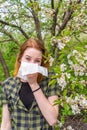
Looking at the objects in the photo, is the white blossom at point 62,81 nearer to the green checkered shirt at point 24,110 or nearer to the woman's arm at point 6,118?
the green checkered shirt at point 24,110

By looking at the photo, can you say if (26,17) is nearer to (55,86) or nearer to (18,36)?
(18,36)

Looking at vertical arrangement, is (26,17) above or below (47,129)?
above

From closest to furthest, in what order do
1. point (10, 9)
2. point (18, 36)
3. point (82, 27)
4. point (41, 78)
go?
point (41, 78), point (82, 27), point (10, 9), point (18, 36)

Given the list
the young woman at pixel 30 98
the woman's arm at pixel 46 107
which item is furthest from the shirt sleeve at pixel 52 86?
the woman's arm at pixel 46 107

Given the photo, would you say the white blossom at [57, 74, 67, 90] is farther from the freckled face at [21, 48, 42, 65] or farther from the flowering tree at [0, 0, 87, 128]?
the freckled face at [21, 48, 42, 65]

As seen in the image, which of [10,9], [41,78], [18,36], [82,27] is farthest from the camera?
[18,36]

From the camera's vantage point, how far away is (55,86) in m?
2.72

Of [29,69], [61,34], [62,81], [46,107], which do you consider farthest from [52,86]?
[61,34]

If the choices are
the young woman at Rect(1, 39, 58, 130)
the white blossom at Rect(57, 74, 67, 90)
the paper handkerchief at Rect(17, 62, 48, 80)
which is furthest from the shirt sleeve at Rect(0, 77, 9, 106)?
the white blossom at Rect(57, 74, 67, 90)

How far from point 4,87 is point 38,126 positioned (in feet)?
1.24

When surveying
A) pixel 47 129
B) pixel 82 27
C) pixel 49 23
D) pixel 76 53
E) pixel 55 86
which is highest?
pixel 49 23

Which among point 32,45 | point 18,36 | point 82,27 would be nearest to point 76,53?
point 32,45

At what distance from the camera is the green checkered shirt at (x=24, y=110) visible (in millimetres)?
2658

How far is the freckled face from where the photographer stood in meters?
2.56
